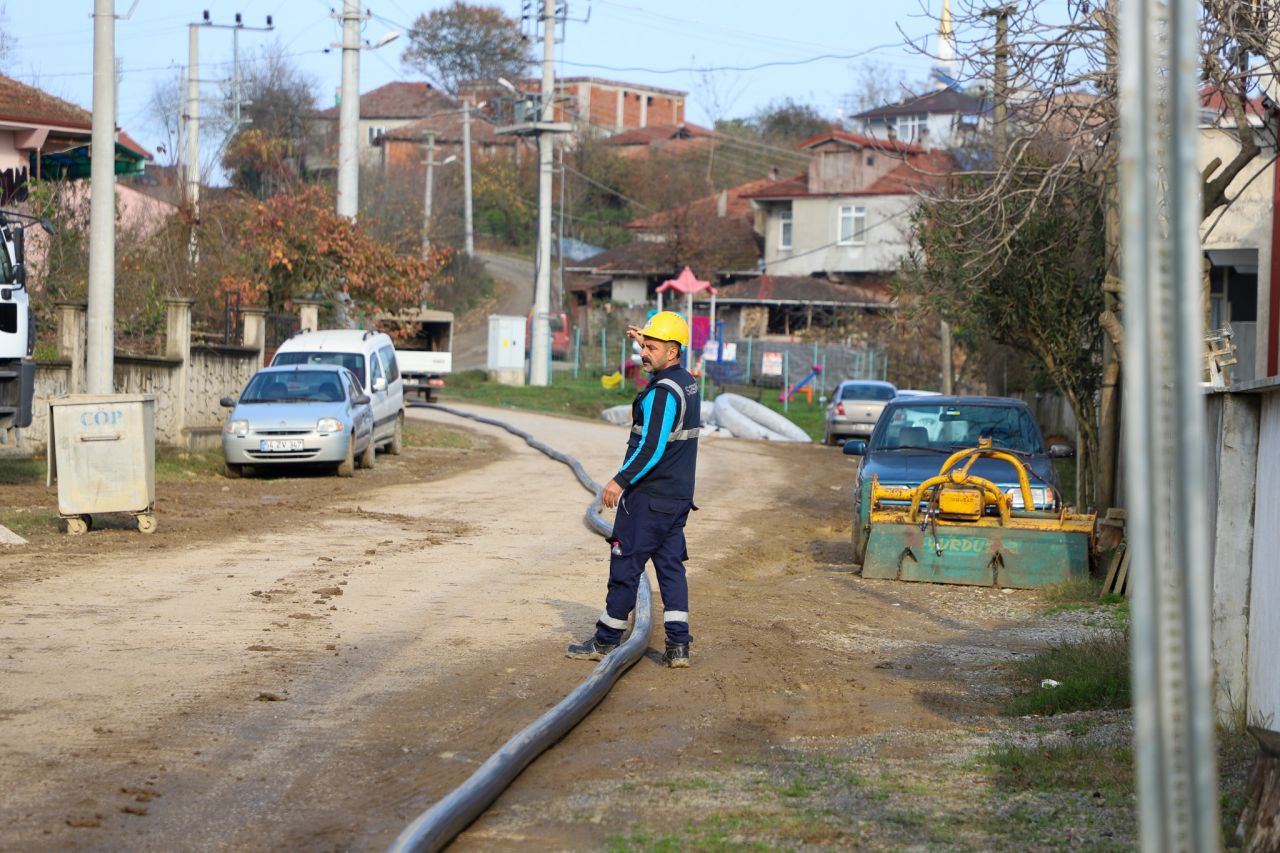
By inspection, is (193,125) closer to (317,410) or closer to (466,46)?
(317,410)

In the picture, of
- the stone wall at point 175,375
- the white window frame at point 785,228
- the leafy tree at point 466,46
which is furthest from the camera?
the leafy tree at point 466,46

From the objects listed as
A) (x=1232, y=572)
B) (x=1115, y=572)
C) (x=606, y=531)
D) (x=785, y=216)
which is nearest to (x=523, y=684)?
(x=1232, y=572)

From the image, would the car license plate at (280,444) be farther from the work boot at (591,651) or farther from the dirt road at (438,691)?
the work boot at (591,651)

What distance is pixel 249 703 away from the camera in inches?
290

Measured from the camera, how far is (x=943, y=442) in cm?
1494

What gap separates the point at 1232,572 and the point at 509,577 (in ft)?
21.6

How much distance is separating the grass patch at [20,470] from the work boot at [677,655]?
1250cm

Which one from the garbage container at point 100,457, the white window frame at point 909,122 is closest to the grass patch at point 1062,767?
the garbage container at point 100,457

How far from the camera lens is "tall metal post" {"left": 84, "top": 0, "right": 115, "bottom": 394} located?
Result: 56.5 feet

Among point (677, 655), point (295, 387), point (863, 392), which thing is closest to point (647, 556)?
point (677, 655)

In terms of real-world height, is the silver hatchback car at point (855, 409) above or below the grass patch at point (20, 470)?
above

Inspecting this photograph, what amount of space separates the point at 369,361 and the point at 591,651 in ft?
56.8

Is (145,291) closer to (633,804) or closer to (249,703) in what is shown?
(249,703)

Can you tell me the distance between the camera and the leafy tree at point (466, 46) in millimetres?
95500
